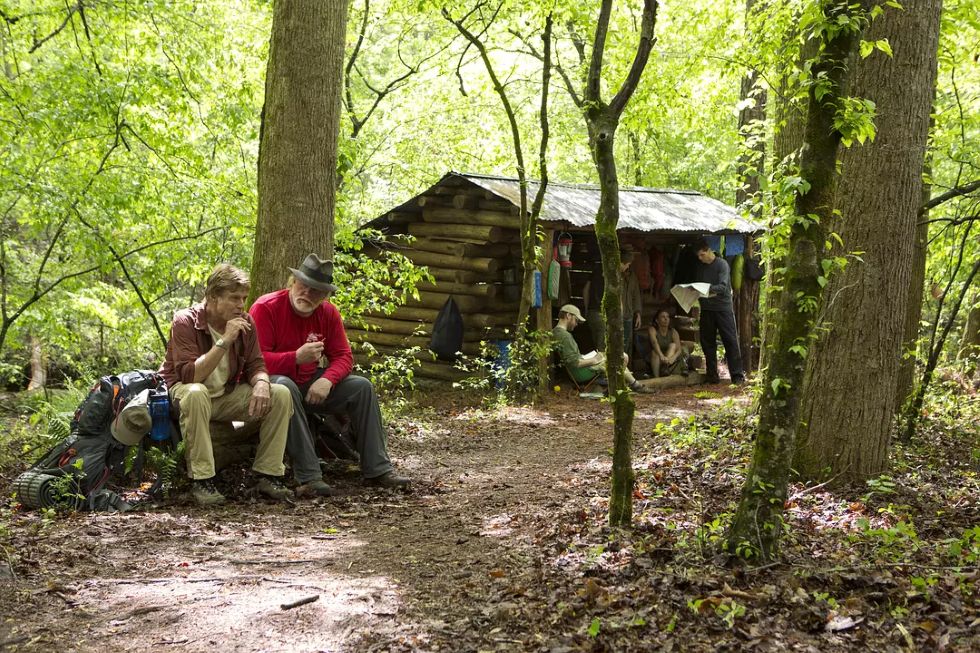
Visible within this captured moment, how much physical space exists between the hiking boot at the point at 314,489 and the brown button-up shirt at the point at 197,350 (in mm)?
919

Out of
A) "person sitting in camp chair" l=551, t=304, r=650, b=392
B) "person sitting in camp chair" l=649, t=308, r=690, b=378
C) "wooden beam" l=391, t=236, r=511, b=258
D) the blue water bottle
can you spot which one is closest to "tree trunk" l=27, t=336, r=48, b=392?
"wooden beam" l=391, t=236, r=511, b=258

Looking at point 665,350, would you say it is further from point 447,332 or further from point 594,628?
point 594,628

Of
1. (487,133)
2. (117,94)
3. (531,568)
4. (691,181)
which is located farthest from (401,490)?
(691,181)

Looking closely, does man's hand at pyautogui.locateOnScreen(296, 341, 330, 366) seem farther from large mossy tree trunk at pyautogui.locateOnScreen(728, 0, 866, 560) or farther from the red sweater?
large mossy tree trunk at pyautogui.locateOnScreen(728, 0, 866, 560)

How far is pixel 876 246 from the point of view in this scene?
592cm

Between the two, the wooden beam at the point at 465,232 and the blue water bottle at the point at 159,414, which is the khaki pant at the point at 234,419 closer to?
the blue water bottle at the point at 159,414

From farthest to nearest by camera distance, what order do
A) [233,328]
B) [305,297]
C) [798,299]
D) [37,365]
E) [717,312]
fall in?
1. [37,365]
2. [717,312]
3. [305,297]
4. [233,328]
5. [798,299]

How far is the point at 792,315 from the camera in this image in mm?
4293

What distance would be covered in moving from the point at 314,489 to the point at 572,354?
6.41 meters

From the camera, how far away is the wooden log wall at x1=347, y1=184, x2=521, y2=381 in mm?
12711

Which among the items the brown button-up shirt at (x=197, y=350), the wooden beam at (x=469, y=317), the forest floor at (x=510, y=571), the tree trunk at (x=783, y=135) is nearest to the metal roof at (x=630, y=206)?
the wooden beam at (x=469, y=317)

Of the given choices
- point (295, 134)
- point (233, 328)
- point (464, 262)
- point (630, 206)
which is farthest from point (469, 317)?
point (233, 328)

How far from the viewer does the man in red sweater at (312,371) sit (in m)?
6.70

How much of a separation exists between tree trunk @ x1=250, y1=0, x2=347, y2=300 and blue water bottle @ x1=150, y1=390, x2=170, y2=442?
1.86m
